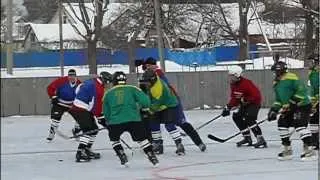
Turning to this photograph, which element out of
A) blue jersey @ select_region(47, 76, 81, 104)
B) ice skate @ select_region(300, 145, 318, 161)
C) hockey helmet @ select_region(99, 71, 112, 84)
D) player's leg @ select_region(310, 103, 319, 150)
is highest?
hockey helmet @ select_region(99, 71, 112, 84)

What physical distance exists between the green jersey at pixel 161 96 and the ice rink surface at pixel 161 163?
79 centimetres

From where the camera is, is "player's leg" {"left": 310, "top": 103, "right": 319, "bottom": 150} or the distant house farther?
the distant house

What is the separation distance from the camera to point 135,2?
40.9 metres

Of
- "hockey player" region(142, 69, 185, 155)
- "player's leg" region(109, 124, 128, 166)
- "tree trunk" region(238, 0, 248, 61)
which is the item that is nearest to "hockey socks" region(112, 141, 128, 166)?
"player's leg" region(109, 124, 128, 166)

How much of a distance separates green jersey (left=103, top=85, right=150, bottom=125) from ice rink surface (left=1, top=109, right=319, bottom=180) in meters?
0.71

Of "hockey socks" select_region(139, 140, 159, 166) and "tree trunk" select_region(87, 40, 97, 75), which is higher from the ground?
"tree trunk" select_region(87, 40, 97, 75)

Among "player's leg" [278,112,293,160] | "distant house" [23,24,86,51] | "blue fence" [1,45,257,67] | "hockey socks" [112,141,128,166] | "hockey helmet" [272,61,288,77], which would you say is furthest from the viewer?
"distant house" [23,24,86,51]

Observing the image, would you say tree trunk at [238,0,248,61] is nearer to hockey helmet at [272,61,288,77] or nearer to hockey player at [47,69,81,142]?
hockey player at [47,69,81,142]

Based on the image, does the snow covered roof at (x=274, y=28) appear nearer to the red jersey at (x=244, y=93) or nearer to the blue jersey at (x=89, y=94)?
the red jersey at (x=244, y=93)

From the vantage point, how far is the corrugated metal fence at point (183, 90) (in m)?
23.1

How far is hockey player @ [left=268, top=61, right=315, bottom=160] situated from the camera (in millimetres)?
10500

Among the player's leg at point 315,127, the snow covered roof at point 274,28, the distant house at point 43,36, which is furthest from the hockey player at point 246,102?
the distant house at point 43,36

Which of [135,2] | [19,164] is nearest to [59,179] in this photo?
[19,164]

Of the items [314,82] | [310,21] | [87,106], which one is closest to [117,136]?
[87,106]
